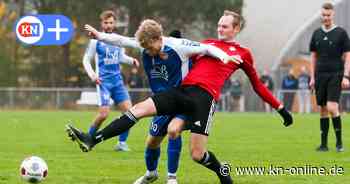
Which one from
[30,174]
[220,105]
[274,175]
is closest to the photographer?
[30,174]

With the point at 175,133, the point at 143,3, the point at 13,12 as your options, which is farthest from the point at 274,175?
the point at 13,12

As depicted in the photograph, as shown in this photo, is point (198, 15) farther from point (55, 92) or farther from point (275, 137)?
point (275, 137)

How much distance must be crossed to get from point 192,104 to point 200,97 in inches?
4.8

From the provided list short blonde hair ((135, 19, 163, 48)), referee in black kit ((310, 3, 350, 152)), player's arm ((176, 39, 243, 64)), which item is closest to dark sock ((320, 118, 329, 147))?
referee in black kit ((310, 3, 350, 152))

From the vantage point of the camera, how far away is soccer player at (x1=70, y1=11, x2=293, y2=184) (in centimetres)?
922

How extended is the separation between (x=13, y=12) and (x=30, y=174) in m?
37.7

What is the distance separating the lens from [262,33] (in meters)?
45.4

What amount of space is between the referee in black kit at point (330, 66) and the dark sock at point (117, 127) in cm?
580

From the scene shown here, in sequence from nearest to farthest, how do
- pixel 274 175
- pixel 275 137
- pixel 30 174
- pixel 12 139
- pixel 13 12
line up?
1. pixel 30 174
2. pixel 274 175
3. pixel 12 139
4. pixel 275 137
5. pixel 13 12

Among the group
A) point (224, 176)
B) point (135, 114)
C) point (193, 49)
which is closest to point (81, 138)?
point (135, 114)

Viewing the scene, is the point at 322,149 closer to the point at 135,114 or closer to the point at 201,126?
the point at 201,126

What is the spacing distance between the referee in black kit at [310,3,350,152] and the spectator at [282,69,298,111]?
1934cm

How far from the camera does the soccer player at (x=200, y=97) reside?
30.2 feet

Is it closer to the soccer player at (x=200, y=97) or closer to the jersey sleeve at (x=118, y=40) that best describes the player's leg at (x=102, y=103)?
the soccer player at (x=200, y=97)
